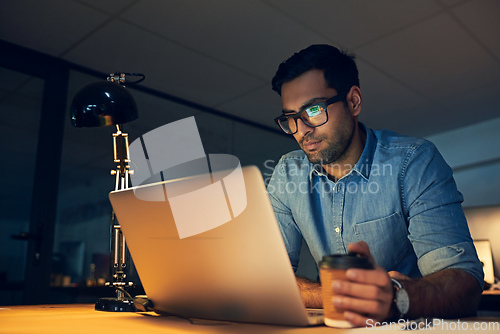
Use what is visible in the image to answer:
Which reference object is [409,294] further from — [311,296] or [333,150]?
[333,150]

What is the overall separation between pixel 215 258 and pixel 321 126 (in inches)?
35.1

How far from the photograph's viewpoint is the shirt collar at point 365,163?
1312 millimetres

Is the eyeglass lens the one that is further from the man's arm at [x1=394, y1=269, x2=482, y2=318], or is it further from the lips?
the man's arm at [x1=394, y1=269, x2=482, y2=318]

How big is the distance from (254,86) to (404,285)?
9.14ft

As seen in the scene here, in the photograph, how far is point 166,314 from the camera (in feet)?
2.79

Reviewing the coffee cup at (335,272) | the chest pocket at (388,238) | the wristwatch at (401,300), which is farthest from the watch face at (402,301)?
the chest pocket at (388,238)

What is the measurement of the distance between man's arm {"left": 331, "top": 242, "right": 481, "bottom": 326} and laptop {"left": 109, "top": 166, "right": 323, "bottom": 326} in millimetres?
76

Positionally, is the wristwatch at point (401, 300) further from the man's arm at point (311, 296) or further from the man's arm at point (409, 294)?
the man's arm at point (311, 296)

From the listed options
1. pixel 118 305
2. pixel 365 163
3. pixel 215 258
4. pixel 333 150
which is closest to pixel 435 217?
pixel 365 163

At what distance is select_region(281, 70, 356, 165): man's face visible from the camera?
4.66 ft

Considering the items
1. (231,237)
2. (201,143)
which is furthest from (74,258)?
(231,237)

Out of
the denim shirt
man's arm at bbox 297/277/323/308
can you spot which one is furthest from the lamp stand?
the denim shirt

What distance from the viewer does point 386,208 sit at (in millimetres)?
1223

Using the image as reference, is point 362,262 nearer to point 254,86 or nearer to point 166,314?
point 166,314
